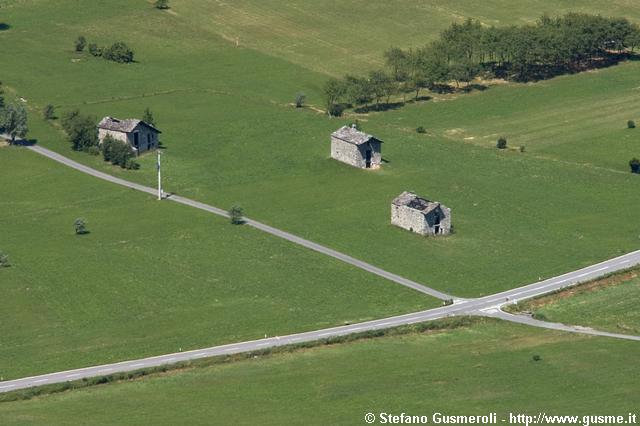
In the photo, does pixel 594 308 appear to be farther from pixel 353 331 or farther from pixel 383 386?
pixel 383 386

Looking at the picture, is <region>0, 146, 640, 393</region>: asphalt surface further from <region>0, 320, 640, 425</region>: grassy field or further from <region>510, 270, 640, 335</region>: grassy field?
<region>0, 320, 640, 425</region>: grassy field

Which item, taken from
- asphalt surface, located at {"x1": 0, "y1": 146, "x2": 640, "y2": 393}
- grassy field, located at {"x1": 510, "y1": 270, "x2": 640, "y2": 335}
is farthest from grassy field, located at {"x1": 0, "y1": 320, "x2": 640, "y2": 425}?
grassy field, located at {"x1": 510, "y1": 270, "x2": 640, "y2": 335}

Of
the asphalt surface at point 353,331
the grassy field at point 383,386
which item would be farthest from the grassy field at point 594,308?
the grassy field at point 383,386

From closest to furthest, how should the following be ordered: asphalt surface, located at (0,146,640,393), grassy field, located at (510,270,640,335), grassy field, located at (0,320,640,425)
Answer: grassy field, located at (0,320,640,425) → asphalt surface, located at (0,146,640,393) → grassy field, located at (510,270,640,335)

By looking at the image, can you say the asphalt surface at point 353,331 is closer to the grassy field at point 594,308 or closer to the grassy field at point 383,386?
the grassy field at point 594,308

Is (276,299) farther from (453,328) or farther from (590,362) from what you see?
(590,362)
